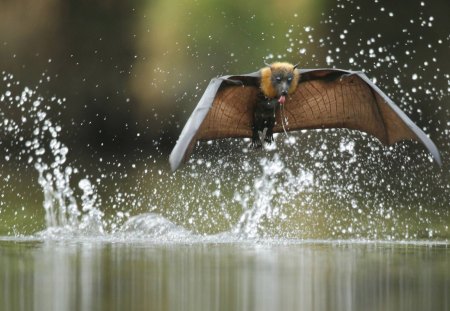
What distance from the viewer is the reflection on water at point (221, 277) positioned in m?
2.93

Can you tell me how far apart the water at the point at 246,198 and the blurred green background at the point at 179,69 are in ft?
0.09

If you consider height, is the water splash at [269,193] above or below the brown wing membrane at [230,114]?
below

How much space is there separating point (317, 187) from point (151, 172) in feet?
5.30

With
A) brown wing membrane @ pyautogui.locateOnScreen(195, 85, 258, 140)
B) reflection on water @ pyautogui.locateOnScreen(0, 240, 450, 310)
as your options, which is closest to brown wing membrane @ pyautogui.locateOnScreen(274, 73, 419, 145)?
brown wing membrane @ pyautogui.locateOnScreen(195, 85, 258, 140)

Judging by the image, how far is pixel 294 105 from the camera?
240 inches

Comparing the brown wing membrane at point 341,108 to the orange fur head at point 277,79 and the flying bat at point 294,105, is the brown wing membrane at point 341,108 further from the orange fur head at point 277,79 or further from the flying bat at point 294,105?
the orange fur head at point 277,79

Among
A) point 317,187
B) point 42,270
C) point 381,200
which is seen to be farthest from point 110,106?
point 42,270

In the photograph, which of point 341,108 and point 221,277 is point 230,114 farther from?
point 221,277

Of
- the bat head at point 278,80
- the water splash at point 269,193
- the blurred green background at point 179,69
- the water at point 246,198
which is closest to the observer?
the water at point 246,198

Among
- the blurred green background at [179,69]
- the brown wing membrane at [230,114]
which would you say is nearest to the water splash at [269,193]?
the blurred green background at [179,69]

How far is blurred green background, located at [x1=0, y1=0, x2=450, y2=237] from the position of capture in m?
9.16

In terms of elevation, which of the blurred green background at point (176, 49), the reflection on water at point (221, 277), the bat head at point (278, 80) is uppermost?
the blurred green background at point (176, 49)

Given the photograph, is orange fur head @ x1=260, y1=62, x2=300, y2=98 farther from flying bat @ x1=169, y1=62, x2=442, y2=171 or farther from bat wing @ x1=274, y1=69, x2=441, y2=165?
bat wing @ x1=274, y1=69, x2=441, y2=165

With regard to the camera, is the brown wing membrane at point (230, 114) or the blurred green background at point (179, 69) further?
the blurred green background at point (179, 69)
